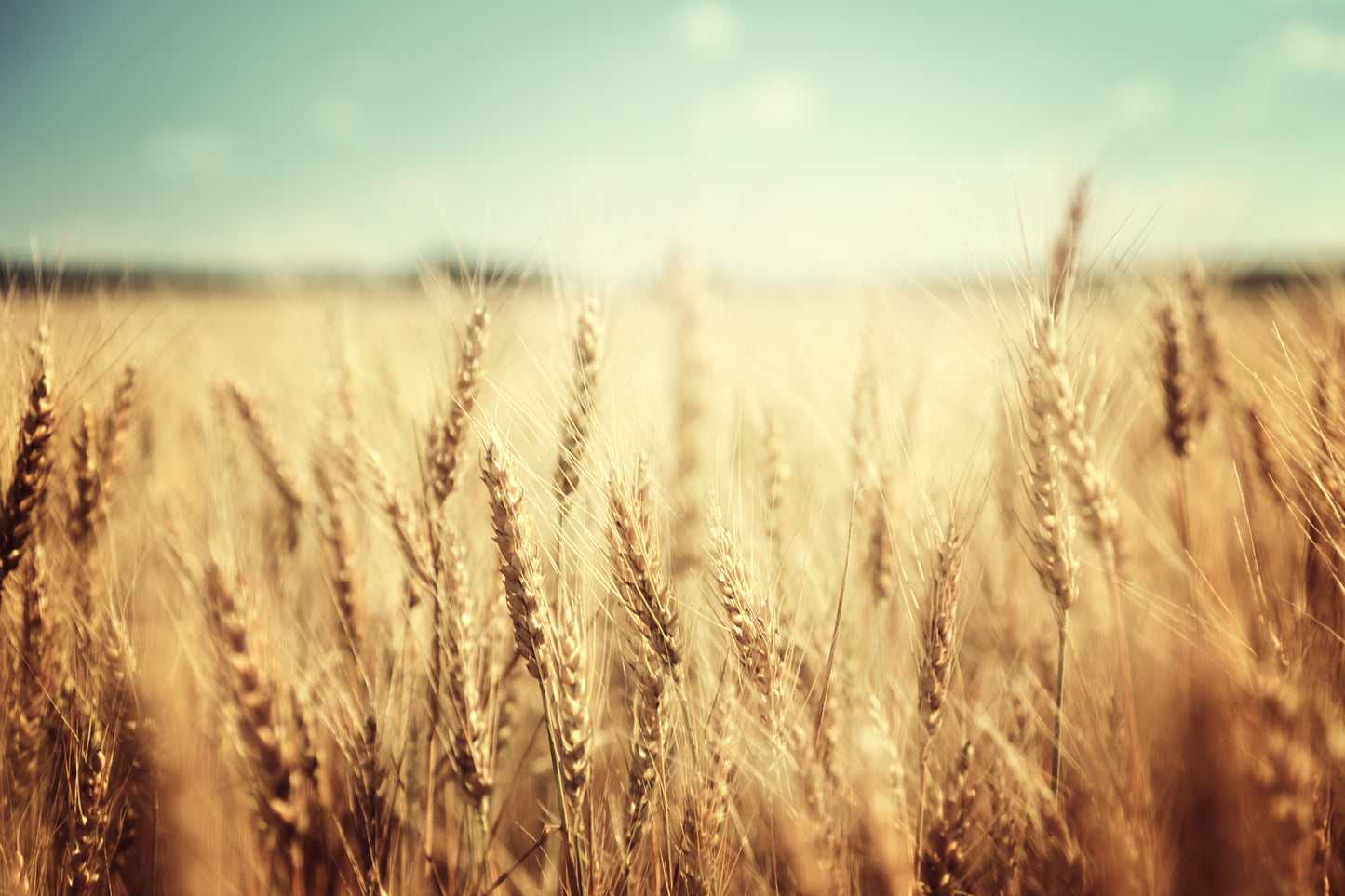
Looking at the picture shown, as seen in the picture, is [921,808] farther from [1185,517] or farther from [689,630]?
[1185,517]

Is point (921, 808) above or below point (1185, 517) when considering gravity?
below

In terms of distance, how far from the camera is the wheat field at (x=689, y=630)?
1057mm

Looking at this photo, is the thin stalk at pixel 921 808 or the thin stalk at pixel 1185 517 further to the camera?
the thin stalk at pixel 1185 517

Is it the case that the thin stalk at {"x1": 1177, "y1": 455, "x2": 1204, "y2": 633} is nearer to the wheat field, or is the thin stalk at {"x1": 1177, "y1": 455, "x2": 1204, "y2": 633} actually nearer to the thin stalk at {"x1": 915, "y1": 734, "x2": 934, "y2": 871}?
the wheat field

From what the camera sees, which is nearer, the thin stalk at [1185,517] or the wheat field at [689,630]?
the wheat field at [689,630]

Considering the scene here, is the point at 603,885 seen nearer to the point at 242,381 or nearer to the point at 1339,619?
the point at 1339,619

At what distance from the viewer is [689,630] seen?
1338 millimetres

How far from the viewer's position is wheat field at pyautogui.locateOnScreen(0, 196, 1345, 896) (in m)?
1.06

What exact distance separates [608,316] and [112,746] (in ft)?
5.01

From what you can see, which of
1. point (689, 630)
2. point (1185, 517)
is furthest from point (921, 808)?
point (1185, 517)

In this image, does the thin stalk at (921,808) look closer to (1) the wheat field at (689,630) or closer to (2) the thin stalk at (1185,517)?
(1) the wheat field at (689,630)

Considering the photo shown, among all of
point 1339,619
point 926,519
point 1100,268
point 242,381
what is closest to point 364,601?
point 242,381

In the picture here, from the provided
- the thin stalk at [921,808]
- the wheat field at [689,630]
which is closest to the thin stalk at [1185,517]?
the wheat field at [689,630]

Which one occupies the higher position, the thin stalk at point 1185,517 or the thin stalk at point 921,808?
the thin stalk at point 1185,517
